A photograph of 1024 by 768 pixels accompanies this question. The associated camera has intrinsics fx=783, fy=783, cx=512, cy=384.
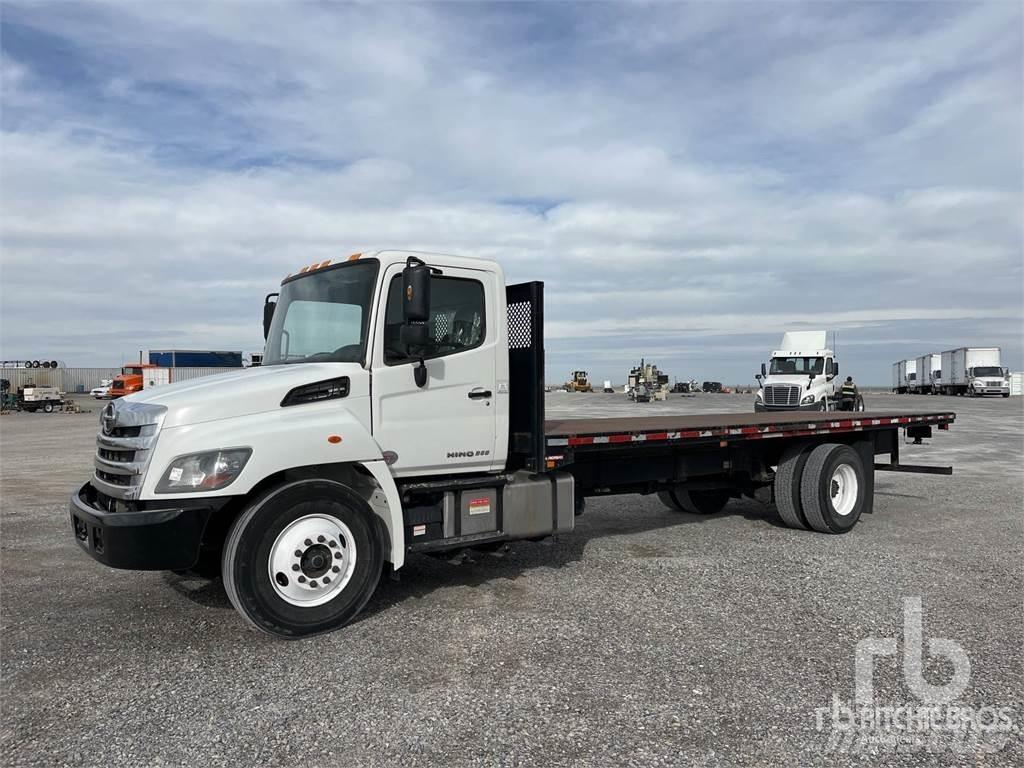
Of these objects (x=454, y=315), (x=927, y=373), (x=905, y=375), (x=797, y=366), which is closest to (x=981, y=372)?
(x=927, y=373)

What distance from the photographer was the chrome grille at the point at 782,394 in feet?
91.6

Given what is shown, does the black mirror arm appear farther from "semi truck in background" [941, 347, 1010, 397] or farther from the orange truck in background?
"semi truck in background" [941, 347, 1010, 397]

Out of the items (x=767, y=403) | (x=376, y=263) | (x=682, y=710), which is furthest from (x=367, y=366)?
(x=767, y=403)

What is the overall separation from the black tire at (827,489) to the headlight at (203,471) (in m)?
6.00

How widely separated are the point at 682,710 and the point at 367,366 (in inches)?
115

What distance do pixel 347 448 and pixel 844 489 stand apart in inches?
237

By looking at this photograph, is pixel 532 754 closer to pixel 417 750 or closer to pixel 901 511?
pixel 417 750

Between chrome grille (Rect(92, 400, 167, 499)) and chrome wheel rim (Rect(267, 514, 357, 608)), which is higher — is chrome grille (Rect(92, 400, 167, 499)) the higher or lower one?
the higher one

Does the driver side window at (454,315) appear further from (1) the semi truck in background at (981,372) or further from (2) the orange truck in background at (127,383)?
(1) the semi truck in background at (981,372)

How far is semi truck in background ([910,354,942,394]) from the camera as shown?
64438 mm

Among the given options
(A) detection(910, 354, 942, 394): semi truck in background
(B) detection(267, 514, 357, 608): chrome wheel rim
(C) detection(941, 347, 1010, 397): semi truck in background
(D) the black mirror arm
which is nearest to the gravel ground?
(B) detection(267, 514, 357, 608): chrome wheel rim

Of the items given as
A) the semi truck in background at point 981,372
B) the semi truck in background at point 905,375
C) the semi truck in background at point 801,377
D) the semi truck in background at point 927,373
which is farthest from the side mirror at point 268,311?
the semi truck in background at point 905,375

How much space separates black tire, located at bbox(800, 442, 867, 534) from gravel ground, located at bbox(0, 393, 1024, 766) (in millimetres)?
404

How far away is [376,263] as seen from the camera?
5.57 metres
